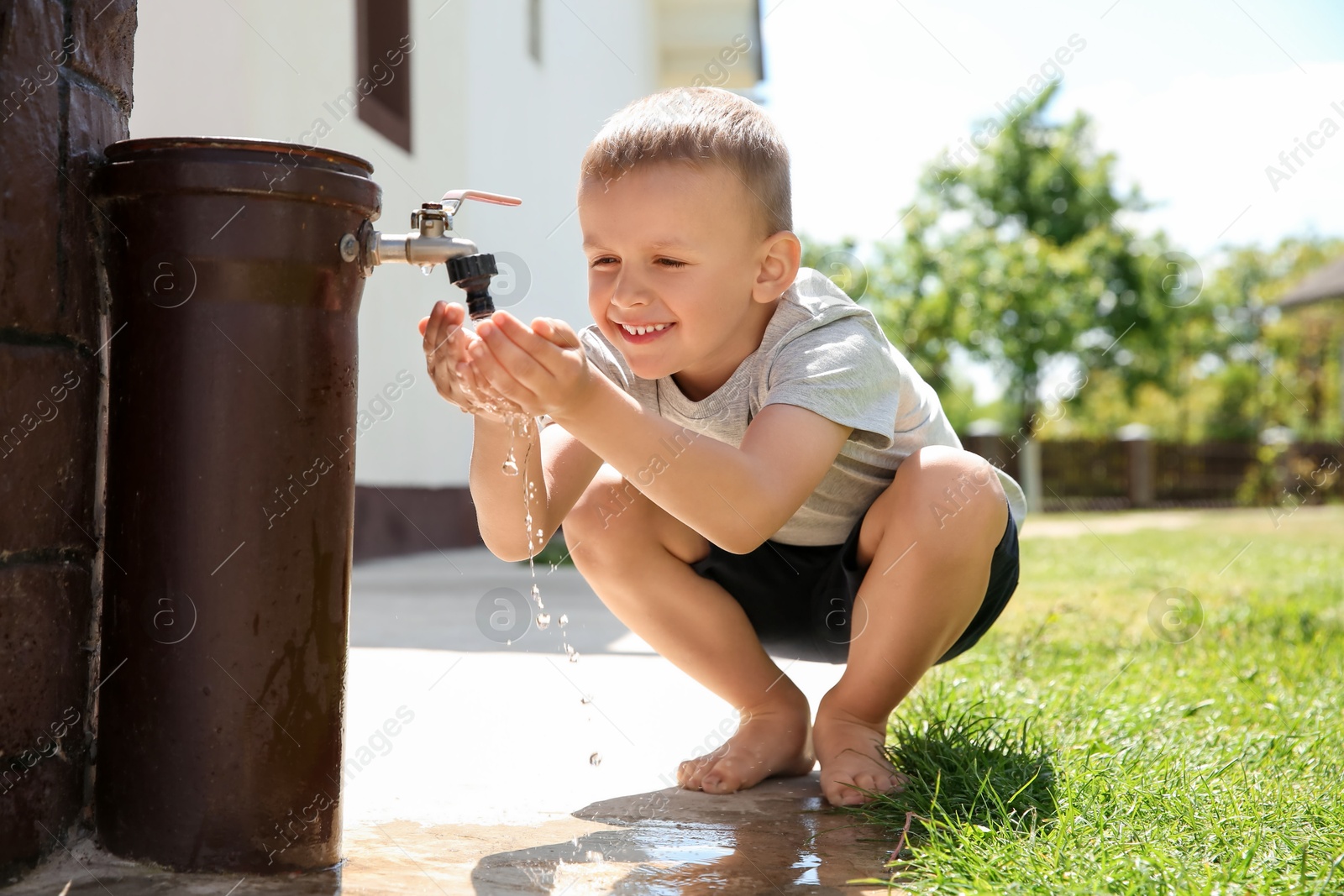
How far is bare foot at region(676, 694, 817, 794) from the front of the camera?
1.95m

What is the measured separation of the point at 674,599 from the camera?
220cm

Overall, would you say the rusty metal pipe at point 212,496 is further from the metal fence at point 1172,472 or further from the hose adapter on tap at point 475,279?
the metal fence at point 1172,472

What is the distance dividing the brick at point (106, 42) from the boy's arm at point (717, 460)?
0.70 metres

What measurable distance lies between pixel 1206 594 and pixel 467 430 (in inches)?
184

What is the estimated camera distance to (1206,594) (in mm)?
5234

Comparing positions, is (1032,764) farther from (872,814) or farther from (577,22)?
(577,22)

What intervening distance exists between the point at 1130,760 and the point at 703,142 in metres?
A: 1.22

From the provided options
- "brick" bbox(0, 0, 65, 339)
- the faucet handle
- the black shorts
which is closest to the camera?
"brick" bbox(0, 0, 65, 339)

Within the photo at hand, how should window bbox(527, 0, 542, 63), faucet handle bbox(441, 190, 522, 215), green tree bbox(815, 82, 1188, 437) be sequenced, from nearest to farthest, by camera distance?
faucet handle bbox(441, 190, 522, 215), window bbox(527, 0, 542, 63), green tree bbox(815, 82, 1188, 437)

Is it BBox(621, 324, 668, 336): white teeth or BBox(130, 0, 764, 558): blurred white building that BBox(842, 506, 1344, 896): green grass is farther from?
BBox(130, 0, 764, 558): blurred white building

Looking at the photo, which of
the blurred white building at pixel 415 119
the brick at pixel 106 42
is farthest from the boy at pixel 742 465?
the blurred white building at pixel 415 119

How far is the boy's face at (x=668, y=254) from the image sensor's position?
1.83m

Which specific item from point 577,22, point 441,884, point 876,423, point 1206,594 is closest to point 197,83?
point 876,423

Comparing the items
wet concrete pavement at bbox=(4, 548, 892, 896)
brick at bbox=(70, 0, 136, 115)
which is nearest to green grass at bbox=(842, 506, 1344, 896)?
wet concrete pavement at bbox=(4, 548, 892, 896)
